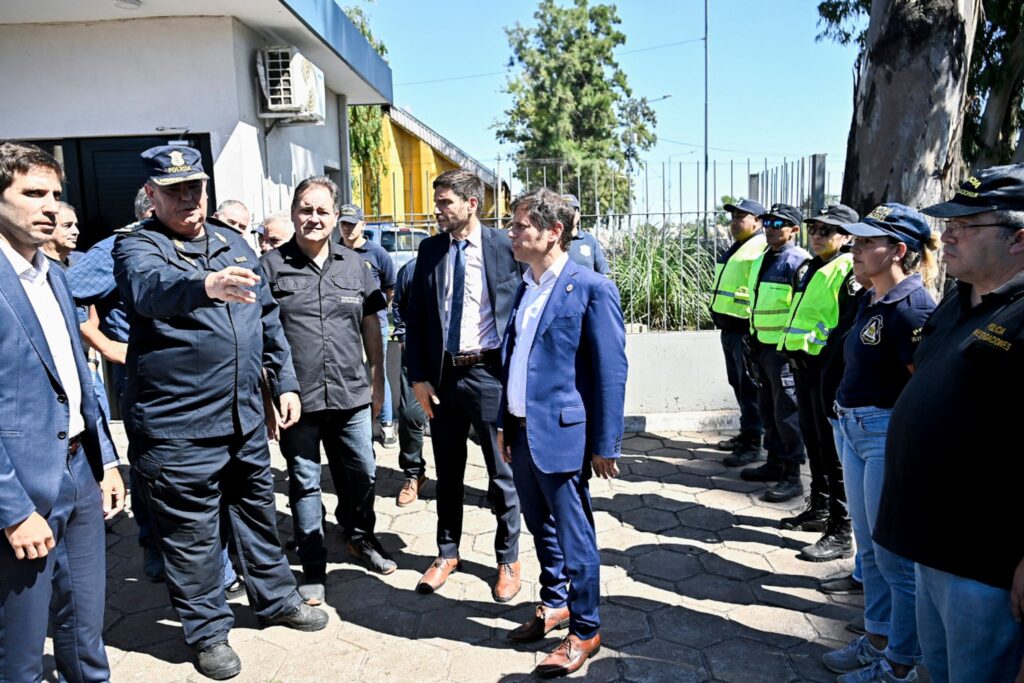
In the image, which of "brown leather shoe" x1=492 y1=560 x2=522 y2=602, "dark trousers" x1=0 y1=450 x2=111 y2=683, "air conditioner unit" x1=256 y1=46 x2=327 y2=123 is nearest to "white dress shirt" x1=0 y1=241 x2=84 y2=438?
"dark trousers" x1=0 y1=450 x2=111 y2=683

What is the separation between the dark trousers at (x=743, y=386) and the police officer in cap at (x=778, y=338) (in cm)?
60

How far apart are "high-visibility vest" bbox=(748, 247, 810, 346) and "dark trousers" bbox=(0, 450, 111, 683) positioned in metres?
3.97

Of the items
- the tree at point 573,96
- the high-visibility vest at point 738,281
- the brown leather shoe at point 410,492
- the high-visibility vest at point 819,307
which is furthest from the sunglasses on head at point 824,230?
the tree at point 573,96

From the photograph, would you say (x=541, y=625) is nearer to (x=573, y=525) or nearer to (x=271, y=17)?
(x=573, y=525)

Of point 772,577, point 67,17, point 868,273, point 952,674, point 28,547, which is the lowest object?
point 772,577

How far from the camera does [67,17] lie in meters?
6.75

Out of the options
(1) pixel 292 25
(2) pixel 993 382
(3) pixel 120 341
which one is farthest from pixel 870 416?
(1) pixel 292 25

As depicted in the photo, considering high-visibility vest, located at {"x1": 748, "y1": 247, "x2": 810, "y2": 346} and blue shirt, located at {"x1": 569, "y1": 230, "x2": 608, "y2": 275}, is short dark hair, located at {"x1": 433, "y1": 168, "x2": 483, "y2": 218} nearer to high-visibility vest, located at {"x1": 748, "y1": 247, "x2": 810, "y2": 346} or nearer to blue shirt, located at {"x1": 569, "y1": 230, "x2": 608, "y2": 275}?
high-visibility vest, located at {"x1": 748, "y1": 247, "x2": 810, "y2": 346}

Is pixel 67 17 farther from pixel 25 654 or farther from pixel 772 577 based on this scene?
pixel 772 577

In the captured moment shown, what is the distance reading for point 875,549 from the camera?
3.03 meters

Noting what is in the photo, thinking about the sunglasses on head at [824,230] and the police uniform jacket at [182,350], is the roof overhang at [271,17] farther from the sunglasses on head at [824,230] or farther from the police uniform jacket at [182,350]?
the sunglasses on head at [824,230]

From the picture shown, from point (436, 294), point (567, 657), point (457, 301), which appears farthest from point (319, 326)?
point (567, 657)

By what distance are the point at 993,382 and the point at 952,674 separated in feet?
2.71

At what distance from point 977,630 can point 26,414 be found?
2.75 meters
